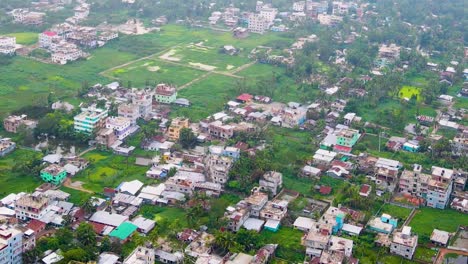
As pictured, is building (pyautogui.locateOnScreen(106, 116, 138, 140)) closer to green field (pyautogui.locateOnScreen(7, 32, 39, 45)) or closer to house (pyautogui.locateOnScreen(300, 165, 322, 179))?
house (pyautogui.locateOnScreen(300, 165, 322, 179))

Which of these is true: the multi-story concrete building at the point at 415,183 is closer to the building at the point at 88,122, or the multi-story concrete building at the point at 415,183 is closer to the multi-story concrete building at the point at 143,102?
the multi-story concrete building at the point at 143,102

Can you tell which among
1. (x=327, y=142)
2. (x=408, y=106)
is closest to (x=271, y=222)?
(x=327, y=142)

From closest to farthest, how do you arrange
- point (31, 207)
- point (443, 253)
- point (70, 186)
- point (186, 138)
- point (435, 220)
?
point (443, 253) → point (31, 207) → point (435, 220) → point (70, 186) → point (186, 138)

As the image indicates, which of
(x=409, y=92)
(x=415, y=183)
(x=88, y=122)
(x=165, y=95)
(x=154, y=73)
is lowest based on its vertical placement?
(x=409, y=92)

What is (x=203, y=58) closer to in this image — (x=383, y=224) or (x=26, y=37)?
(x=26, y=37)

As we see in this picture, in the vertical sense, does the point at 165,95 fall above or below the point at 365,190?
above

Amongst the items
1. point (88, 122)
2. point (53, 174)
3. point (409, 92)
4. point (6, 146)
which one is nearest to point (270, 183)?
point (53, 174)
